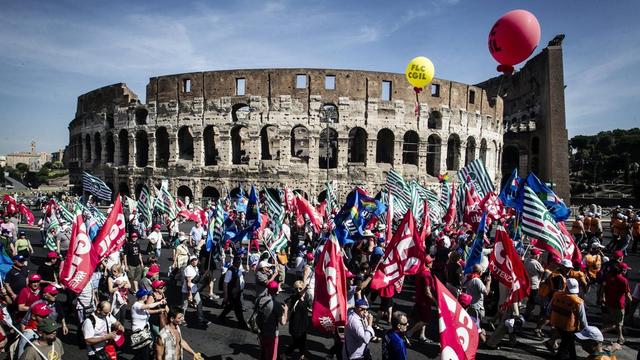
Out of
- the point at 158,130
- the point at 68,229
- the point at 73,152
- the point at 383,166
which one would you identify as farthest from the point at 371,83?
the point at 73,152

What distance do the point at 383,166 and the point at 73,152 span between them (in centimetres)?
3136

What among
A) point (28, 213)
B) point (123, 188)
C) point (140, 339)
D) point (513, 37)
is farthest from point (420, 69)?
point (123, 188)

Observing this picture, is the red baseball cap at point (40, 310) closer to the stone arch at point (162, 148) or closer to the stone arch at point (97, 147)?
the stone arch at point (162, 148)

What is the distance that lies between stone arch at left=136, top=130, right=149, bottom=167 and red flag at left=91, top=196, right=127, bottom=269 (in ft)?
79.9

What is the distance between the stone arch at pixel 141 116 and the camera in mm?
30206

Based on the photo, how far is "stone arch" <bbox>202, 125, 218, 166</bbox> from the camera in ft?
98.0

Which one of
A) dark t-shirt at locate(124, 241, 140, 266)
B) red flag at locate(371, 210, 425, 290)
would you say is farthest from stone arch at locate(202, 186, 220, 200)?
red flag at locate(371, 210, 425, 290)

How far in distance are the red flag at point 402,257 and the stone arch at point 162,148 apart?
85.4ft

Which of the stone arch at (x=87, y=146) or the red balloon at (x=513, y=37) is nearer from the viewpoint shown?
the red balloon at (x=513, y=37)

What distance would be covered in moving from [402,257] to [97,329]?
15.5 ft

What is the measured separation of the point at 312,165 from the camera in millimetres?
27562

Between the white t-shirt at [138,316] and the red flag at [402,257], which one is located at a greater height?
the red flag at [402,257]

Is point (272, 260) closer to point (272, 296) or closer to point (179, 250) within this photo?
point (179, 250)

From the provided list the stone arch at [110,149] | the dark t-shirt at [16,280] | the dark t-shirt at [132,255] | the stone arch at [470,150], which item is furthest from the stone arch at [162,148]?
the stone arch at [470,150]
